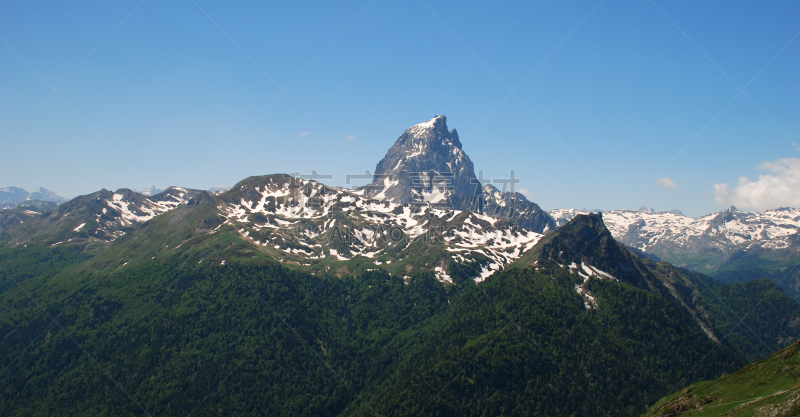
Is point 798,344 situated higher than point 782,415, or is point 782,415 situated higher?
point 798,344

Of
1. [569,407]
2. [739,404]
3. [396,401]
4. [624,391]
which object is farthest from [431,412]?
[739,404]

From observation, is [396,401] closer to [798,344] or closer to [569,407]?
[569,407]

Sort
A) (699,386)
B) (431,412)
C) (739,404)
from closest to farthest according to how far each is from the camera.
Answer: (739,404)
(699,386)
(431,412)

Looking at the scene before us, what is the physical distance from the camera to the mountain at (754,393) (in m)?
79.7

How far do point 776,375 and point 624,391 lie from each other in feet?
A: 367

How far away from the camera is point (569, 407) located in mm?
191000

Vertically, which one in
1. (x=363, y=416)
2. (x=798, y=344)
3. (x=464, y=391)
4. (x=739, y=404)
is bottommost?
(x=363, y=416)

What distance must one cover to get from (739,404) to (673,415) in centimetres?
1832

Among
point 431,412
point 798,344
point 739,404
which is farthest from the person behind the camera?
point 431,412

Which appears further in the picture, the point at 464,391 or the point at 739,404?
the point at 464,391

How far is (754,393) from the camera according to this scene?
95.7 metres

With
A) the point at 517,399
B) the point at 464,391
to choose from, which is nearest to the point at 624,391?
the point at 517,399

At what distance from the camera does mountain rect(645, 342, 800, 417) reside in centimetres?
7969

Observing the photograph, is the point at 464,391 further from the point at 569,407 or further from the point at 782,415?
the point at 782,415
